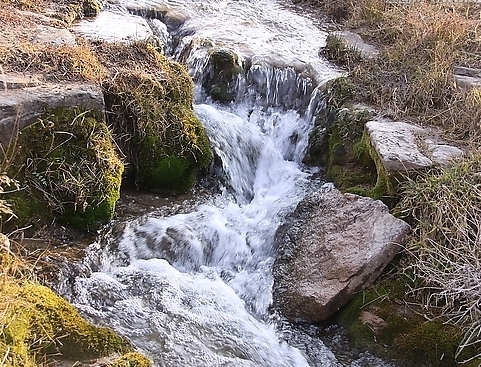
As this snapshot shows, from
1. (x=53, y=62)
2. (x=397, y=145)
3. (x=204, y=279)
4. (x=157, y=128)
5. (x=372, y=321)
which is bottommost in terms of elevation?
(x=204, y=279)

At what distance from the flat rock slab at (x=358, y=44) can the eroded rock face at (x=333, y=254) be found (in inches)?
138

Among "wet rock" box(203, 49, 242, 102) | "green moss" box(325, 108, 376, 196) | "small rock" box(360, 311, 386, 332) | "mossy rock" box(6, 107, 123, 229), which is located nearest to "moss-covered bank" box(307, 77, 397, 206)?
"green moss" box(325, 108, 376, 196)

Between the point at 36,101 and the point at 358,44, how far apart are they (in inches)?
211

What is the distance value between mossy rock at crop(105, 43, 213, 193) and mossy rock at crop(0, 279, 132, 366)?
2.29m

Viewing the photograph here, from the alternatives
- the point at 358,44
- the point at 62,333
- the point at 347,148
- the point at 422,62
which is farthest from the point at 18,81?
the point at 358,44

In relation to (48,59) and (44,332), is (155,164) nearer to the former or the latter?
(48,59)

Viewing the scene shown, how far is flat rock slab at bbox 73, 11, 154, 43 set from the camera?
275 inches

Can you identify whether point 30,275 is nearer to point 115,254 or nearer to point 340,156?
point 115,254

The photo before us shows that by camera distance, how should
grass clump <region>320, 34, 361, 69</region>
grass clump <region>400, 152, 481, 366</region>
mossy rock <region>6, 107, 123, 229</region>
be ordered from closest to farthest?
grass clump <region>400, 152, 481, 366</region>
mossy rock <region>6, 107, 123, 229</region>
grass clump <region>320, 34, 361, 69</region>

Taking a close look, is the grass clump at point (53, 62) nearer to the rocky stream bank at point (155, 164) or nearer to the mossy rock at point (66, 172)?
the rocky stream bank at point (155, 164)

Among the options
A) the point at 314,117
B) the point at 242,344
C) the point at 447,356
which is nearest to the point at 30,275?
the point at 242,344

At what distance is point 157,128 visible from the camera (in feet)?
18.2

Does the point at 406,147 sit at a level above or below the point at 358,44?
below

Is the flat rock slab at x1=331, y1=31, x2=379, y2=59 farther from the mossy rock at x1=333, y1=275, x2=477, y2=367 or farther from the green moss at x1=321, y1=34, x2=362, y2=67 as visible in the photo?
the mossy rock at x1=333, y1=275, x2=477, y2=367
